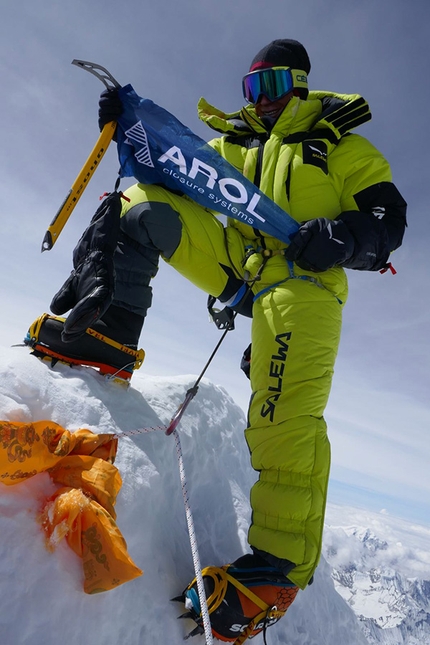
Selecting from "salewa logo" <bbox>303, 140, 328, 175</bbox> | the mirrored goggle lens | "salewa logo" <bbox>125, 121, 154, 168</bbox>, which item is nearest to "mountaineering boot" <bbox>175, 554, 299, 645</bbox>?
"salewa logo" <bbox>303, 140, 328, 175</bbox>

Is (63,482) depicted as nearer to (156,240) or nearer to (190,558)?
(190,558)

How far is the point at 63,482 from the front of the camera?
1.62m

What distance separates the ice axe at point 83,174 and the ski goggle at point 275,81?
3.12ft

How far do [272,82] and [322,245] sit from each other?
141 centimetres

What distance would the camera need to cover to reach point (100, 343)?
97.4 inches

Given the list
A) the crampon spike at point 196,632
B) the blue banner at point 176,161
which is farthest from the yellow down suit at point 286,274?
the crampon spike at point 196,632

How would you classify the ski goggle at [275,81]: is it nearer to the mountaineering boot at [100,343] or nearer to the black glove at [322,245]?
the black glove at [322,245]

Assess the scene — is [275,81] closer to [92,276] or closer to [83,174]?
[83,174]

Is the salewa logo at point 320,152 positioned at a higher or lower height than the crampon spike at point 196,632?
higher

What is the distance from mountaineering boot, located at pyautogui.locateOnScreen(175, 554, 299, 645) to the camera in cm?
172

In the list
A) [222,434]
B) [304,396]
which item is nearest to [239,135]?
[304,396]

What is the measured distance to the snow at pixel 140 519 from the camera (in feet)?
4.41

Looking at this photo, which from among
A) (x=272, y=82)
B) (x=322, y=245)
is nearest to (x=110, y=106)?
(x=272, y=82)

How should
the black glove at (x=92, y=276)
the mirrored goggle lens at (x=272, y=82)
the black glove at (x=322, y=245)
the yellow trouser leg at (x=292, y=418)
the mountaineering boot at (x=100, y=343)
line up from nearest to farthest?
the yellow trouser leg at (x=292, y=418), the black glove at (x=92, y=276), the black glove at (x=322, y=245), the mountaineering boot at (x=100, y=343), the mirrored goggle lens at (x=272, y=82)
